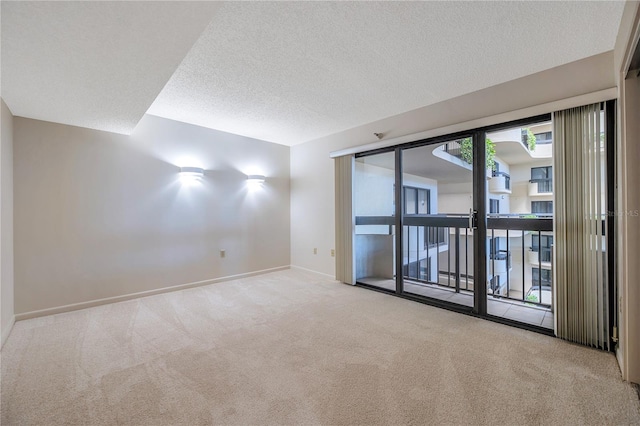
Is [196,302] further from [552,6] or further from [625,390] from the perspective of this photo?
[552,6]

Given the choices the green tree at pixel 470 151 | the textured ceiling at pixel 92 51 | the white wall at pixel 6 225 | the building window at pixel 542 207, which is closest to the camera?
the textured ceiling at pixel 92 51

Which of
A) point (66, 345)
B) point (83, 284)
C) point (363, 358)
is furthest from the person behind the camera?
point (83, 284)

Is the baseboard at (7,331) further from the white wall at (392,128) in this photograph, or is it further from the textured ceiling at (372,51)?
the white wall at (392,128)

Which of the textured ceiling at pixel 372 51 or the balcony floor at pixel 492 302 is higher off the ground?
the textured ceiling at pixel 372 51

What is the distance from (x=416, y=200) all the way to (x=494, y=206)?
3.32ft

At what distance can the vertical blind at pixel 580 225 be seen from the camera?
2078mm

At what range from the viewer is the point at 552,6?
1.61 meters

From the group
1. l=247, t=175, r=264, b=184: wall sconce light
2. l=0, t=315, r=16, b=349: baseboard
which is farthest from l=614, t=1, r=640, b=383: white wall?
l=0, t=315, r=16, b=349: baseboard

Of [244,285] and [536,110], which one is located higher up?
[536,110]

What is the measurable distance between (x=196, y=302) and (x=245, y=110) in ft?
8.06

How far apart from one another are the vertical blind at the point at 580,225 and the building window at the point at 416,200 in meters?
1.64

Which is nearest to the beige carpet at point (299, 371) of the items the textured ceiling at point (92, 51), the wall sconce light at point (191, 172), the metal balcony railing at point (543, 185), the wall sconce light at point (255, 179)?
the metal balcony railing at point (543, 185)

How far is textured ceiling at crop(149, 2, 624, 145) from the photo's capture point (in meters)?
1.65

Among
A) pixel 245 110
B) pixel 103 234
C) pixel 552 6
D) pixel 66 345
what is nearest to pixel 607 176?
pixel 552 6
